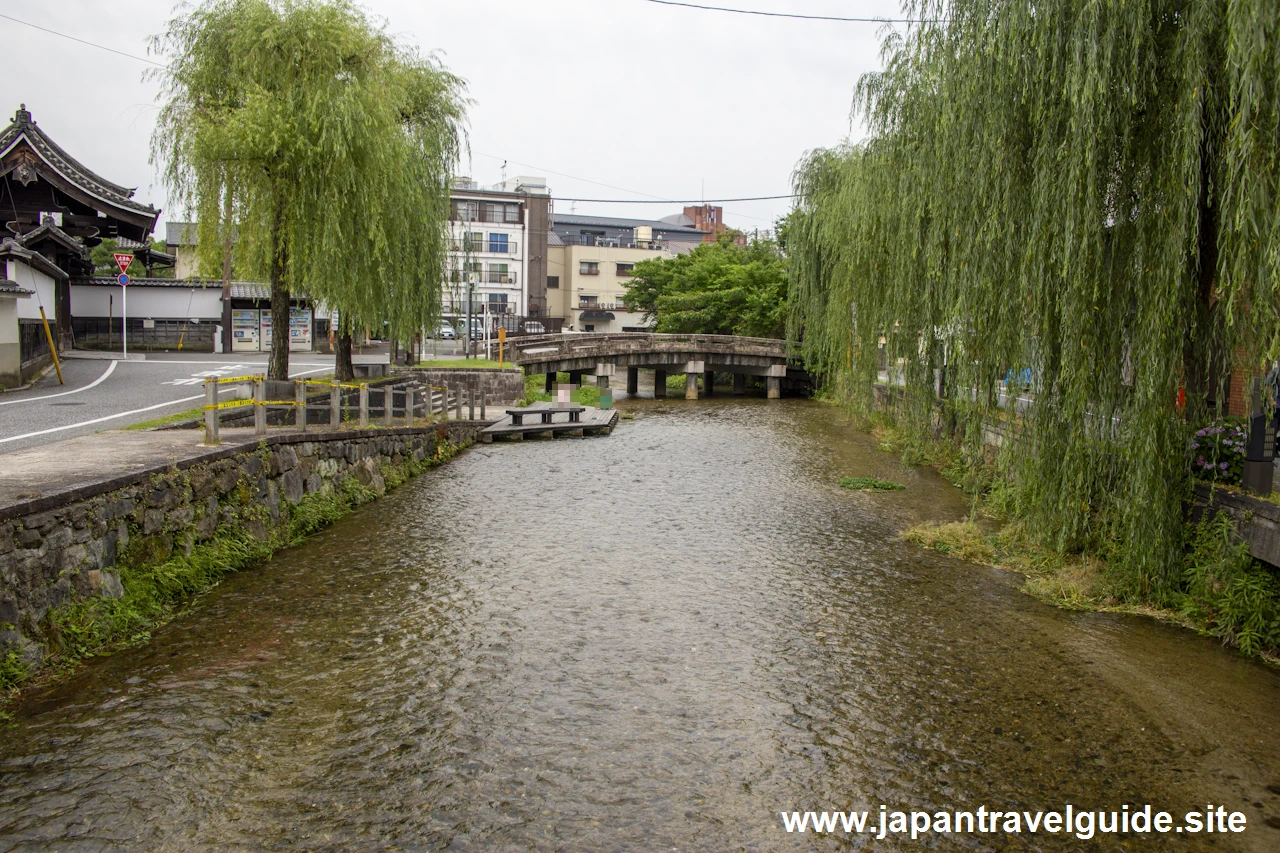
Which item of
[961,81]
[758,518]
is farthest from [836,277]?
[961,81]

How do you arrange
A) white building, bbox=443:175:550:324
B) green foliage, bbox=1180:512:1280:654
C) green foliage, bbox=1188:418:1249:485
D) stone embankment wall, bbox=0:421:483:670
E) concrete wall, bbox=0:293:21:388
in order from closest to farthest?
stone embankment wall, bbox=0:421:483:670 → green foliage, bbox=1180:512:1280:654 → green foliage, bbox=1188:418:1249:485 → concrete wall, bbox=0:293:21:388 → white building, bbox=443:175:550:324

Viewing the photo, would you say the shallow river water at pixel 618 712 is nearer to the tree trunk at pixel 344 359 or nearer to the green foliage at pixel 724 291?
the tree trunk at pixel 344 359

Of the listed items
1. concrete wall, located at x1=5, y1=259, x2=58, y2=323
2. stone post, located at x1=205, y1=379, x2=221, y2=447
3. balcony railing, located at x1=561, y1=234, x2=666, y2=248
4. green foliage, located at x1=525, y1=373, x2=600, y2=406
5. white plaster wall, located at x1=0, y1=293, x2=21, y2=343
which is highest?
balcony railing, located at x1=561, y1=234, x2=666, y2=248

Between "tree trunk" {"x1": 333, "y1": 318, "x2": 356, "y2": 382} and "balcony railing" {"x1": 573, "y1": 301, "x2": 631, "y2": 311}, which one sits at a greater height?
"balcony railing" {"x1": 573, "y1": 301, "x2": 631, "y2": 311}

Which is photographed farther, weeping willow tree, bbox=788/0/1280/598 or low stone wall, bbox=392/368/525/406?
low stone wall, bbox=392/368/525/406

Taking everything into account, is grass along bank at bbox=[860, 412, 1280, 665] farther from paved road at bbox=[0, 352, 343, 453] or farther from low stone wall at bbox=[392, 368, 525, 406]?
low stone wall at bbox=[392, 368, 525, 406]

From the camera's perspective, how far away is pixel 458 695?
706cm

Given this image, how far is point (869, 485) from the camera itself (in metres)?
16.8

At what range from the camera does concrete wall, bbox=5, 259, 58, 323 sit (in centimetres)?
2069

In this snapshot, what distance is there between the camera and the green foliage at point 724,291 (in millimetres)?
44406

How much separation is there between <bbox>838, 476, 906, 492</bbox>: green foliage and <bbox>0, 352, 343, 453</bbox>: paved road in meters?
11.9

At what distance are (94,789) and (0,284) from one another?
1461cm

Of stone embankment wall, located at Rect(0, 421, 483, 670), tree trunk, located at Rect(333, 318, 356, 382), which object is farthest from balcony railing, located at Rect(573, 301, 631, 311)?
stone embankment wall, located at Rect(0, 421, 483, 670)

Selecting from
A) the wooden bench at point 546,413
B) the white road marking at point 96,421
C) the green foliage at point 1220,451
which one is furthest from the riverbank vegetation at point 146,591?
the wooden bench at point 546,413
